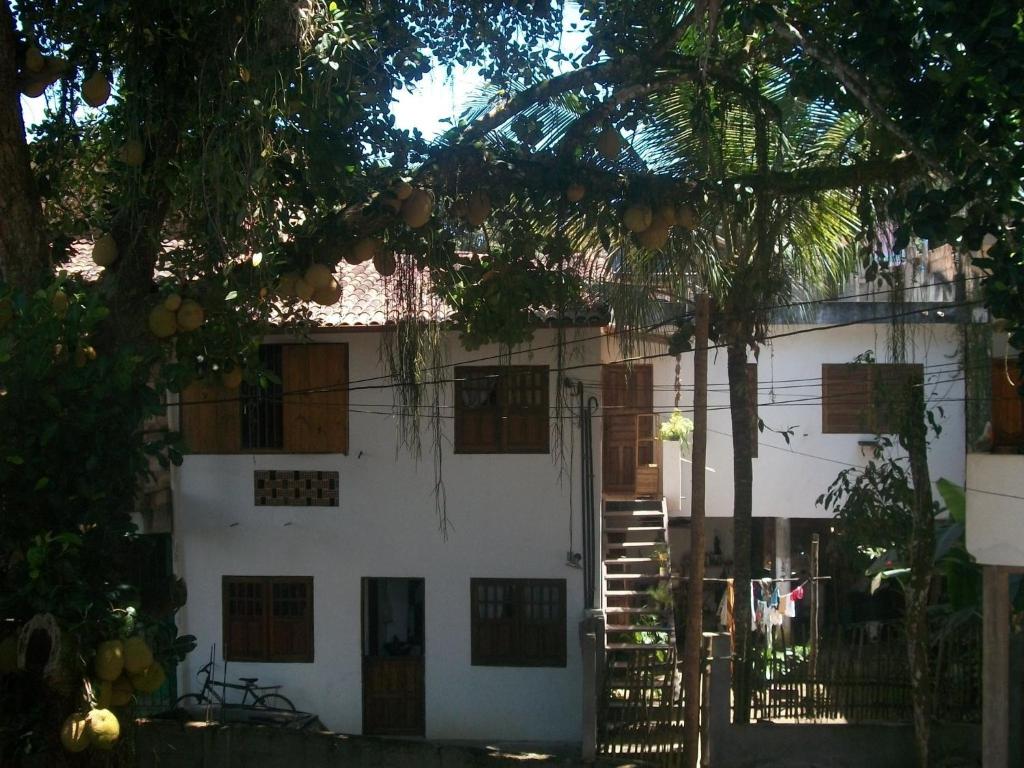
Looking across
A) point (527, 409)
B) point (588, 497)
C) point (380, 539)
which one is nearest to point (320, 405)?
point (380, 539)

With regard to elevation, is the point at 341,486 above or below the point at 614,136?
below

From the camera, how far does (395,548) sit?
1345 cm

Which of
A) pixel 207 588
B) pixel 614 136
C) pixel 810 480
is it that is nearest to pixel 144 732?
pixel 207 588

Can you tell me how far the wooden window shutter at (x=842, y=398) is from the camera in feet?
54.3

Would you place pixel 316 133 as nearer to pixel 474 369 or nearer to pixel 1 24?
pixel 1 24

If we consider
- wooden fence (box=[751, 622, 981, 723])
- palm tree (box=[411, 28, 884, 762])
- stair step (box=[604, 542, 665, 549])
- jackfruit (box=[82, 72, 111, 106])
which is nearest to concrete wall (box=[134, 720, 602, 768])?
palm tree (box=[411, 28, 884, 762])

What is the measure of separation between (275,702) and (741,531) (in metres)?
5.95

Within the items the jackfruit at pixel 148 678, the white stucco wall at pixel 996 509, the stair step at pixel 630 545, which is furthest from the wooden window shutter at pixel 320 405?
the jackfruit at pixel 148 678

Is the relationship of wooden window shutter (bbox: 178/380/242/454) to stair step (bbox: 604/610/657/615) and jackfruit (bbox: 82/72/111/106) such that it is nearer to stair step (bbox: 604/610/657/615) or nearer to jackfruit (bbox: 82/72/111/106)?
stair step (bbox: 604/610/657/615)

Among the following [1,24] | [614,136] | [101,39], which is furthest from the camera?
[614,136]

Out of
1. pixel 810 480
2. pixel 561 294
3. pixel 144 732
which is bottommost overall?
pixel 144 732

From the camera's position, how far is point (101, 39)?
750 centimetres

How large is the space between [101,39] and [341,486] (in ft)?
23.2

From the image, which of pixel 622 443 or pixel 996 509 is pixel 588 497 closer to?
pixel 622 443
